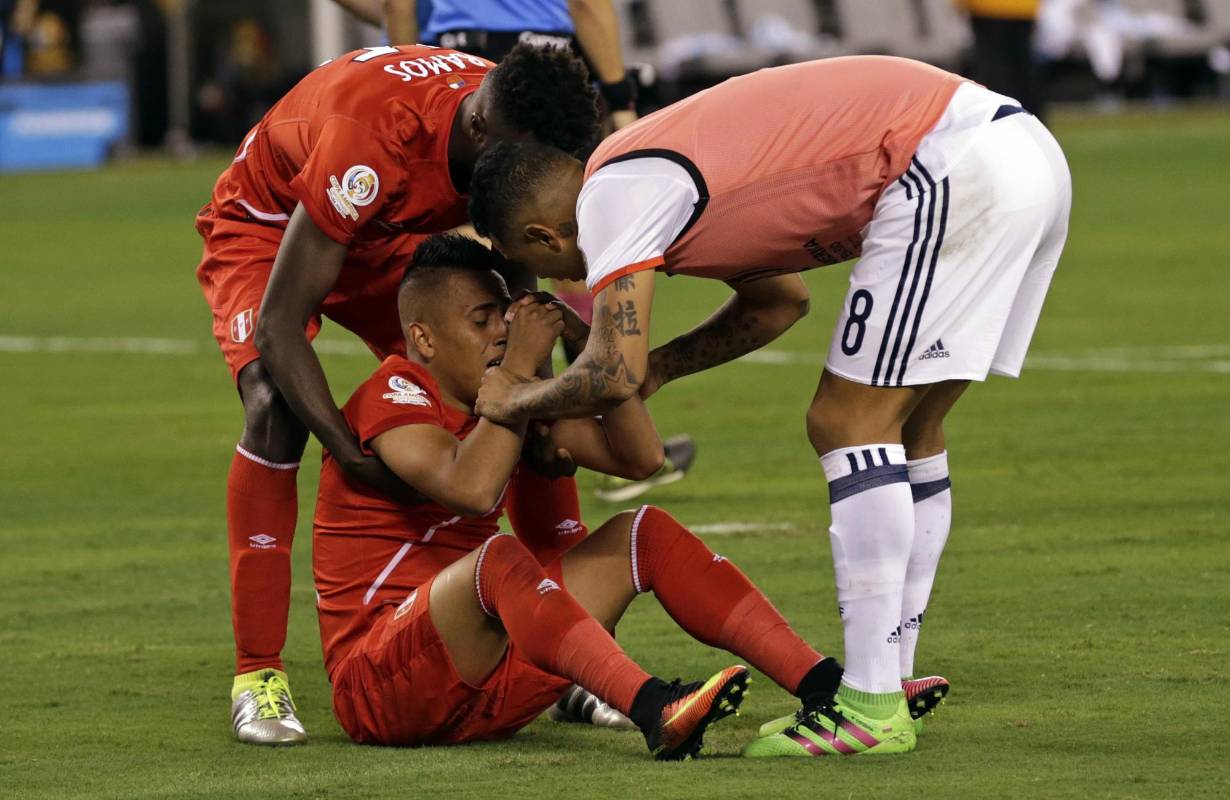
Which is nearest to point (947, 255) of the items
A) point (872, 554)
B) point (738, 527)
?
point (872, 554)

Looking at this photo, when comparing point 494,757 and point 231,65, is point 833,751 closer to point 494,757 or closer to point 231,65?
point 494,757

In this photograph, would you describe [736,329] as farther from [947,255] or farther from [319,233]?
[319,233]

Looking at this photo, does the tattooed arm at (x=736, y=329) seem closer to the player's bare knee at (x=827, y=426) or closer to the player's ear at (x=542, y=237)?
the player's bare knee at (x=827, y=426)

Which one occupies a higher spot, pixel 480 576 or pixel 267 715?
pixel 480 576

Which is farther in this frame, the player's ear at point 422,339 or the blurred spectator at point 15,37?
the blurred spectator at point 15,37

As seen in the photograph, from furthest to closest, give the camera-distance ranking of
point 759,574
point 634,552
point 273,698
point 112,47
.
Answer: point 112,47, point 759,574, point 273,698, point 634,552

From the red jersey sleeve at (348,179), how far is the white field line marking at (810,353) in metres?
6.58

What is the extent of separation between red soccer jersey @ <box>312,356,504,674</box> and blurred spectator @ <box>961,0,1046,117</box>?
15.5 meters

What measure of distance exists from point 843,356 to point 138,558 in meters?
3.45

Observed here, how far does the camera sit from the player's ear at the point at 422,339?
504cm

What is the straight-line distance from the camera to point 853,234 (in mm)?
4742

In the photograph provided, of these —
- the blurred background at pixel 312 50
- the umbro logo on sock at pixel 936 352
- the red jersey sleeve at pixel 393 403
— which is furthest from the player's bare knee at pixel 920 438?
the blurred background at pixel 312 50

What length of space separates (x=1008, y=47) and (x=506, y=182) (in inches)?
642

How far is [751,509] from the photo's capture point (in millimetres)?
7949
